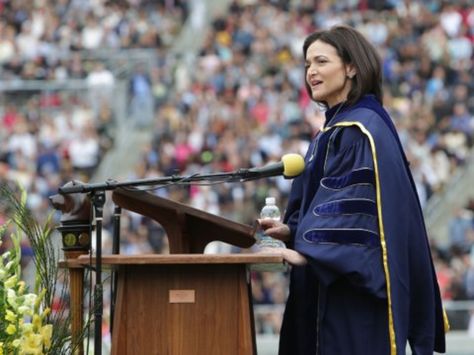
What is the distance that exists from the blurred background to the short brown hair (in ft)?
29.5

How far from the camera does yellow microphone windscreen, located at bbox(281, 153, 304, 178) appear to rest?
21.1 ft

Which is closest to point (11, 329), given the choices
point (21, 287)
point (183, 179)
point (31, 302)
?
point (31, 302)

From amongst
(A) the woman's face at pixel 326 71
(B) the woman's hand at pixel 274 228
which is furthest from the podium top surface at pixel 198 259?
(A) the woman's face at pixel 326 71

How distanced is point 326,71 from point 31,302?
5.43ft

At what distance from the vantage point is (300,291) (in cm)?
681

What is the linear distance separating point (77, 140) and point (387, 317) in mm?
14054

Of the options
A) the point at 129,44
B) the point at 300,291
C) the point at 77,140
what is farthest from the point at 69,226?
the point at 129,44

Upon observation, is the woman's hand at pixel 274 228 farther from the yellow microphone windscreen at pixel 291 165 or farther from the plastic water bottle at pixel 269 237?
the yellow microphone windscreen at pixel 291 165

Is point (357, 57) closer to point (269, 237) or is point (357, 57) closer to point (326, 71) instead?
point (326, 71)

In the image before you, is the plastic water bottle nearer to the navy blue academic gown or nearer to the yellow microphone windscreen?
the navy blue academic gown

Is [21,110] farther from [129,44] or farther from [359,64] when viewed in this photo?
[359,64]

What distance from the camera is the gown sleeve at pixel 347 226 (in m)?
6.34

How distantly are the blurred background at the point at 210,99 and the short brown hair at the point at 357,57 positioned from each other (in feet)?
29.5

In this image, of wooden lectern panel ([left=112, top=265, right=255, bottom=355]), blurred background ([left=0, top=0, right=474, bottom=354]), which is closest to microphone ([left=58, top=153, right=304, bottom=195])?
wooden lectern panel ([left=112, top=265, right=255, bottom=355])
